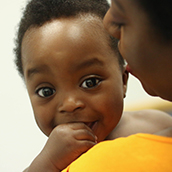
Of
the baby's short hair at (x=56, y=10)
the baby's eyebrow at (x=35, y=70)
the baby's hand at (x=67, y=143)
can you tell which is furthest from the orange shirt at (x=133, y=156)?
the baby's short hair at (x=56, y=10)

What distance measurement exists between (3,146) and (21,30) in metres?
0.74

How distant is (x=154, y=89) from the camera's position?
0.46 metres

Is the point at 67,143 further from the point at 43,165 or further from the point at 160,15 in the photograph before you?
the point at 160,15

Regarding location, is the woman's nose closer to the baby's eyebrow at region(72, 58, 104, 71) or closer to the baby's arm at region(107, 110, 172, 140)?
the baby's eyebrow at region(72, 58, 104, 71)

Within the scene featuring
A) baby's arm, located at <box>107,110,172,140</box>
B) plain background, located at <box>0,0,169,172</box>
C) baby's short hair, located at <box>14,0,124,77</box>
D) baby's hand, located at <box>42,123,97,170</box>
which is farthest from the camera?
Answer: plain background, located at <box>0,0,169,172</box>

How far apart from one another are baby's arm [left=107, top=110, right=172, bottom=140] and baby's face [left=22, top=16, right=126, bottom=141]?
164 millimetres

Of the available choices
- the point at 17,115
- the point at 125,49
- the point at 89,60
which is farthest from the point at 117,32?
the point at 17,115

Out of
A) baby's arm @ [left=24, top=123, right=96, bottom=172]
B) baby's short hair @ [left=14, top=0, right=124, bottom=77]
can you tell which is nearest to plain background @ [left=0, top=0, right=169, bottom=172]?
baby's short hair @ [left=14, top=0, right=124, bottom=77]

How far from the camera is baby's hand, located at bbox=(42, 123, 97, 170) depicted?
2.28ft

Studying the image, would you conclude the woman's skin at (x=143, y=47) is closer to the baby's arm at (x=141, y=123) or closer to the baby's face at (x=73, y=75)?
the baby's face at (x=73, y=75)

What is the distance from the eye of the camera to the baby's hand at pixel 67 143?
696 millimetres

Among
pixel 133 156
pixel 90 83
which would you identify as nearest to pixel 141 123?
pixel 90 83

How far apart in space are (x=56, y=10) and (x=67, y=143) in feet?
1.33

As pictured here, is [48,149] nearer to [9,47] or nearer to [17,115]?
[17,115]
